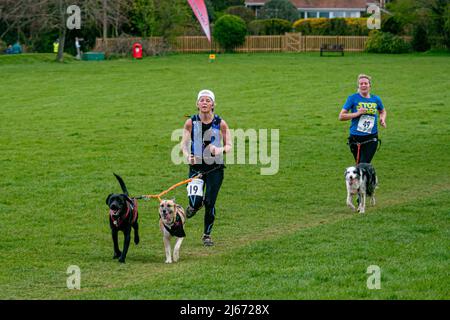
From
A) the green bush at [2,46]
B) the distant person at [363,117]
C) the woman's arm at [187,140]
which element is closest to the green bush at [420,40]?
the green bush at [2,46]

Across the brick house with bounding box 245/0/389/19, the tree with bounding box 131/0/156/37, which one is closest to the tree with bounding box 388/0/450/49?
the tree with bounding box 131/0/156/37

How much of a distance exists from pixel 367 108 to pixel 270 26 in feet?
217

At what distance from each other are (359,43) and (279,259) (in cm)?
6552

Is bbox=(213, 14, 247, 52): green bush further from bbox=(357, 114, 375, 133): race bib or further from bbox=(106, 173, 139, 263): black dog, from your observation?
bbox=(106, 173, 139, 263): black dog

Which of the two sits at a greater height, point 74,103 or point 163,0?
point 163,0

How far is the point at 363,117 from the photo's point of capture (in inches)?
734

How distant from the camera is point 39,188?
20.6 metres

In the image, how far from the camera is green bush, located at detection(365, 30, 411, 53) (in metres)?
72.1

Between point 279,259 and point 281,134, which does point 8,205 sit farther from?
point 281,134

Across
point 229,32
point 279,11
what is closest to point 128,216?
point 229,32

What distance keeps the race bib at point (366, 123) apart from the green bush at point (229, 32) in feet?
191

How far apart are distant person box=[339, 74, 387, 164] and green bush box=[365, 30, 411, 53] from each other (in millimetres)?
54514
